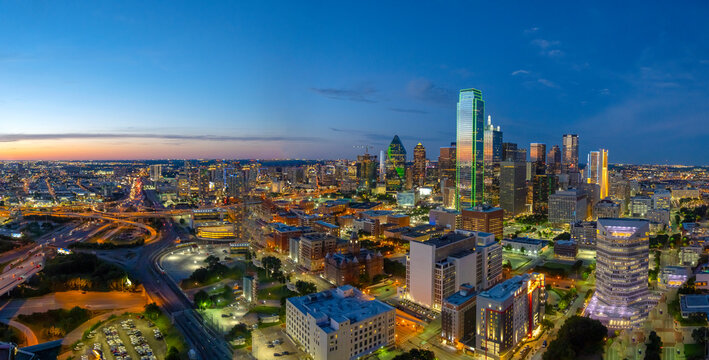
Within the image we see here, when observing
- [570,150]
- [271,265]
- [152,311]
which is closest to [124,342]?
[152,311]

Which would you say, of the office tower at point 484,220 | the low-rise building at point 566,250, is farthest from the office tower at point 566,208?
the low-rise building at point 566,250

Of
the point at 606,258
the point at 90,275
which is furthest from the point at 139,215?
the point at 606,258

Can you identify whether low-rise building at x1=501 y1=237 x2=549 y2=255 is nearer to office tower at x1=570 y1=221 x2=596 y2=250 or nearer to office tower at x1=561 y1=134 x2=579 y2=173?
office tower at x1=570 y1=221 x2=596 y2=250

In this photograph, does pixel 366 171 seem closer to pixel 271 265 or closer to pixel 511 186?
pixel 511 186

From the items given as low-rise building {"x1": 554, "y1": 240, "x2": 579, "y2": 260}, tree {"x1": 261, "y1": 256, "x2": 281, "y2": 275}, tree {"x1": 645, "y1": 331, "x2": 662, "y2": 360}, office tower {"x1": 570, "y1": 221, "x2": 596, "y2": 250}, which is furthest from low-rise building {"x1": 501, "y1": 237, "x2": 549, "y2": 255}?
tree {"x1": 261, "y1": 256, "x2": 281, "y2": 275}

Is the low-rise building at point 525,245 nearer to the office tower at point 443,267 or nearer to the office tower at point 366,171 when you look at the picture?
the office tower at point 443,267

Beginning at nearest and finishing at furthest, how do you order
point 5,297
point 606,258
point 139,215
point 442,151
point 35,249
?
point 606,258 → point 5,297 → point 35,249 → point 139,215 → point 442,151

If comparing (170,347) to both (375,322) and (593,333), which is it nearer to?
(375,322)
